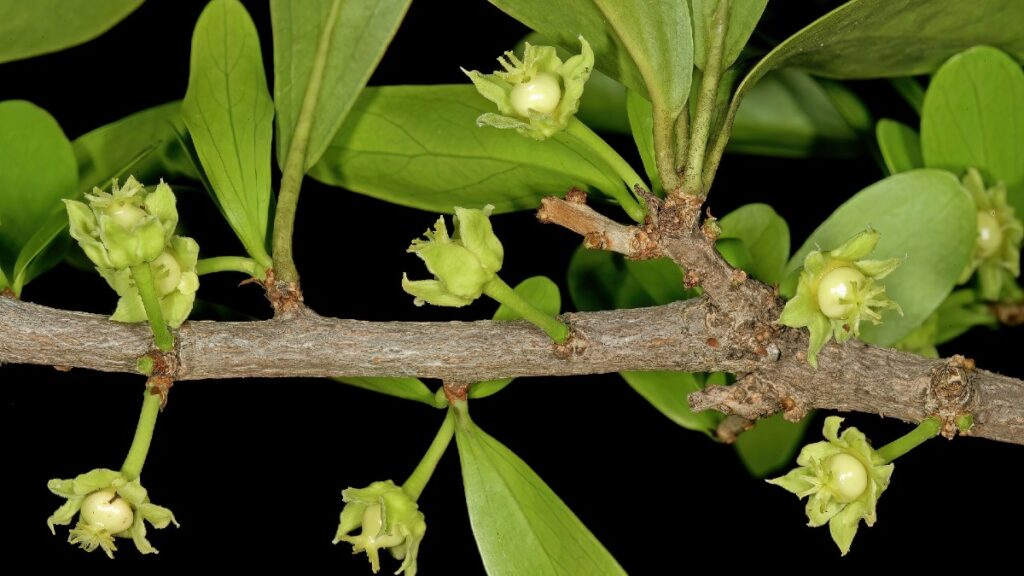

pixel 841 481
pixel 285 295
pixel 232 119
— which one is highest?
pixel 232 119

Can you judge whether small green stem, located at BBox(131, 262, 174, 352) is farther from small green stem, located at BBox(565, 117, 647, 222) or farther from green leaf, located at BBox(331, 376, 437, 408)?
small green stem, located at BBox(565, 117, 647, 222)

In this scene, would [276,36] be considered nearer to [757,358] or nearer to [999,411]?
[757,358]

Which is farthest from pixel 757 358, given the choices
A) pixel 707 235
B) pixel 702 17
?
pixel 702 17

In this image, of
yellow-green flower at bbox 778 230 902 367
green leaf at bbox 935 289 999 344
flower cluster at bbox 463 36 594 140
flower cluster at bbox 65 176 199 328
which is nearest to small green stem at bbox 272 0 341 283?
flower cluster at bbox 65 176 199 328

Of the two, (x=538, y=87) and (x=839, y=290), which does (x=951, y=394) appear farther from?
(x=538, y=87)

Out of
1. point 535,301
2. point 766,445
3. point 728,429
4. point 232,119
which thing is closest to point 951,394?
point 728,429
